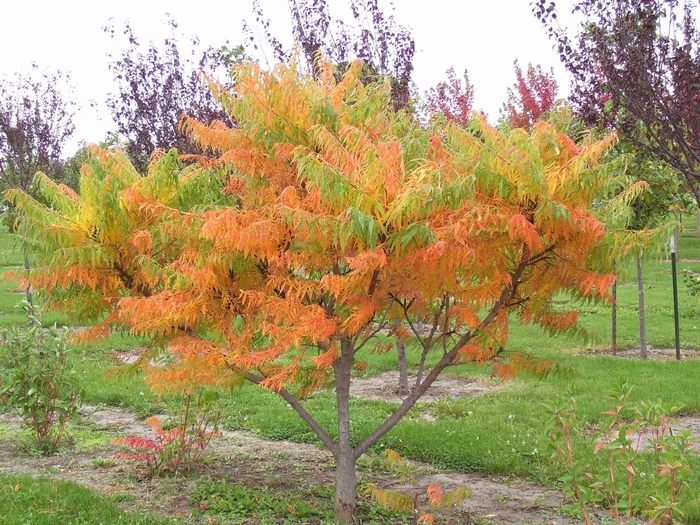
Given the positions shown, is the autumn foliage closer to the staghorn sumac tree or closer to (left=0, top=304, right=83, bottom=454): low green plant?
the staghorn sumac tree

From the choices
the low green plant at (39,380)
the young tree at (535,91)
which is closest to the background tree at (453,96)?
the young tree at (535,91)

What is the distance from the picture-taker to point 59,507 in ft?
15.7

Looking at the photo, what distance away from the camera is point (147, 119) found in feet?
38.5

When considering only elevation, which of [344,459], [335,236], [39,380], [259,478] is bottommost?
[259,478]

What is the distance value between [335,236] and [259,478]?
3026 mm

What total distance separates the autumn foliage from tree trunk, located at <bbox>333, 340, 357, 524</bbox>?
0.03ft

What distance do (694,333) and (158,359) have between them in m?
10.7

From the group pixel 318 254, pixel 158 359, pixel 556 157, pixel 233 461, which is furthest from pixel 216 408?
pixel 556 157

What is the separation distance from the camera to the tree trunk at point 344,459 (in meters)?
4.81

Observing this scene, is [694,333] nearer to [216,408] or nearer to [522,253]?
[216,408]

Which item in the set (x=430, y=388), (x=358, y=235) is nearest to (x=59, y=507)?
(x=358, y=235)

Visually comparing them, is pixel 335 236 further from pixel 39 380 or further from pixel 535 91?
pixel 535 91

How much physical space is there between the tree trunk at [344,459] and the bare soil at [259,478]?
26.1 inches

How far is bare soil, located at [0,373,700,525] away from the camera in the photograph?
16.8 ft
